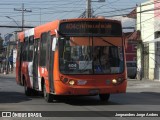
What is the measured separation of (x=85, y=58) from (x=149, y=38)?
1049 inches

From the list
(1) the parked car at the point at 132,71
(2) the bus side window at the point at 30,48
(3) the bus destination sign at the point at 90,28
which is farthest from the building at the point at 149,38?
(3) the bus destination sign at the point at 90,28

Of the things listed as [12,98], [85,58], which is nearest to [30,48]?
[12,98]

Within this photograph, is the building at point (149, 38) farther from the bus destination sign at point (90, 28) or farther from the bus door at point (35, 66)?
the bus destination sign at point (90, 28)

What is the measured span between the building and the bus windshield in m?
22.6

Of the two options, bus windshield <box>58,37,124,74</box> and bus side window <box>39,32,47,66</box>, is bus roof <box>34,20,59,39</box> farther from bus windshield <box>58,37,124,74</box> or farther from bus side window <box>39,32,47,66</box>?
bus windshield <box>58,37,124,74</box>

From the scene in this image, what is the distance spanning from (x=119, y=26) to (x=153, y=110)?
12.6 feet

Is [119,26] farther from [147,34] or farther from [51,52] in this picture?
[147,34]

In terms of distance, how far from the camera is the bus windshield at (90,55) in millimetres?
17672

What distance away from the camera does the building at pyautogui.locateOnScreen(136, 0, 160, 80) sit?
4206 centimetres

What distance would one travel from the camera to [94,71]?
17.8 m

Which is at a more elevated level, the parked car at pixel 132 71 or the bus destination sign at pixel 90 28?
the bus destination sign at pixel 90 28

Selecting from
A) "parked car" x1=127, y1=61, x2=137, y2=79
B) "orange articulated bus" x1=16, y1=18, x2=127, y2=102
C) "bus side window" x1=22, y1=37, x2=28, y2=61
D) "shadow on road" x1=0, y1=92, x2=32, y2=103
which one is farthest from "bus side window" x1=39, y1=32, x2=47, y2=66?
"parked car" x1=127, y1=61, x2=137, y2=79

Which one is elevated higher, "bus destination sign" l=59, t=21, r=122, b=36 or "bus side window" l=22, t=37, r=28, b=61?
"bus destination sign" l=59, t=21, r=122, b=36

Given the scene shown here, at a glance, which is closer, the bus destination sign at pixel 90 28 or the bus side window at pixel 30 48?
the bus destination sign at pixel 90 28
